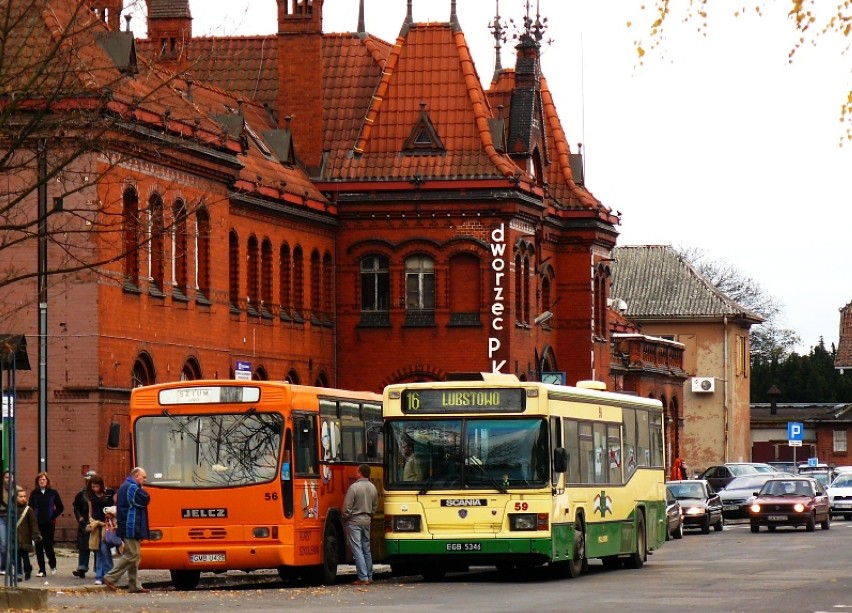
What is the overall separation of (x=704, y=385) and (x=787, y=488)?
42.2 m

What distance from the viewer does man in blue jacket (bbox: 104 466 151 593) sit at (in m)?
29.6

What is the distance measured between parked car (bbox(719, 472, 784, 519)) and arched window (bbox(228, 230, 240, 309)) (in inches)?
725

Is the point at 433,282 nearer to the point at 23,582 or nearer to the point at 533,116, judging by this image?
the point at 533,116

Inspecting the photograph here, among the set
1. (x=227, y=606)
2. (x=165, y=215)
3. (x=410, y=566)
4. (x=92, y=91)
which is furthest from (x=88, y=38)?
(x=165, y=215)

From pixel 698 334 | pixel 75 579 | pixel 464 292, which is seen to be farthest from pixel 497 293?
pixel 698 334

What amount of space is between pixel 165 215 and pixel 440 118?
60.1 ft

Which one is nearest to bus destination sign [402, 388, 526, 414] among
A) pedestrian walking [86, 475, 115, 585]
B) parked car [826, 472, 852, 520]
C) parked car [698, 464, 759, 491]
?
pedestrian walking [86, 475, 115, 585]

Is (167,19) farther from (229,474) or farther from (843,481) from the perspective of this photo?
(229,474)

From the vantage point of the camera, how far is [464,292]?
61.7 meters

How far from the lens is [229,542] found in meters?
30.3

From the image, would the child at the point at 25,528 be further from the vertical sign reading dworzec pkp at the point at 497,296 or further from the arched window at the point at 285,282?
the vertical sign reading dworzec pkp at the point at 497,296

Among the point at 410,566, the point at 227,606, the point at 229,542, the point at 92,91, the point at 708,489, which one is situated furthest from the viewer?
the point at 708,489

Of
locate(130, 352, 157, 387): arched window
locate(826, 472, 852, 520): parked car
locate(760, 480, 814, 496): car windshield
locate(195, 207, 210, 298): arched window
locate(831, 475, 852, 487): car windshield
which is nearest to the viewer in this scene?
locate(130, 352, 157, 387): arched window

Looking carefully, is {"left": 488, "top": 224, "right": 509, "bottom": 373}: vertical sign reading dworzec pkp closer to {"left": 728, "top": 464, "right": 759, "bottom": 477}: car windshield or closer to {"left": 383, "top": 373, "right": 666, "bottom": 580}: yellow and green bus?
{"left": 728, "top": 464, "right": 759, "bottom": 477}: car windshield
